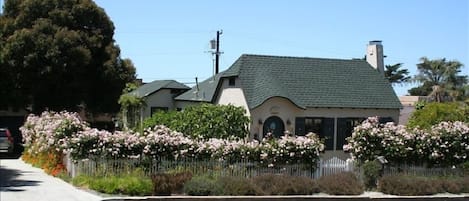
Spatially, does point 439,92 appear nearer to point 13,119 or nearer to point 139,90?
point 139,90

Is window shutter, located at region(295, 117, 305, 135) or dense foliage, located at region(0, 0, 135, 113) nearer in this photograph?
window shutter, located at region(295, 117, 305, 135)

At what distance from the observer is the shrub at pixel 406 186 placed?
20.6m

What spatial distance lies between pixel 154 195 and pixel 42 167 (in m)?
8.24

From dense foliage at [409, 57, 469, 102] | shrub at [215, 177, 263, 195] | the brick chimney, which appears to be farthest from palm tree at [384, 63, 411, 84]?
shrub at [215, 177, 263, 195]

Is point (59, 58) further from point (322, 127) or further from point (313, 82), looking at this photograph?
point (322, 127)

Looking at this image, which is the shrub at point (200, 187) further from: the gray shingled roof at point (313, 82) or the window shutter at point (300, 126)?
the window shutter at point (300, 126)

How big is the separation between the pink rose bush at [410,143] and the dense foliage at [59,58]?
19.1 metres

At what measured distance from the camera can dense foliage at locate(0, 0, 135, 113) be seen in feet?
117

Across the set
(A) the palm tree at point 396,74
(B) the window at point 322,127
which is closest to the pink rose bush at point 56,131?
(B) the window at point 322,127

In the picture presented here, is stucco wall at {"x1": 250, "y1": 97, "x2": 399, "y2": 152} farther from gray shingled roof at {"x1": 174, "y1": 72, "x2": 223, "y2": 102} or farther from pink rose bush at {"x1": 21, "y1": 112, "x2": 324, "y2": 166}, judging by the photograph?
pink rose bush at {"x1": 21, "y1": 112, "x2": 324, "y2": 166}

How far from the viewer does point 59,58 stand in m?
36.0

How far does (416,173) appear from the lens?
22.8m

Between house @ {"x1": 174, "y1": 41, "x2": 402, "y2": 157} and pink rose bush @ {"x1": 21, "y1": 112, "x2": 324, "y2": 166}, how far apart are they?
8.23 metres

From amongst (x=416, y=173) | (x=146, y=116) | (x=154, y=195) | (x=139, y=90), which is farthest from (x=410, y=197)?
(x=139, y=90)
